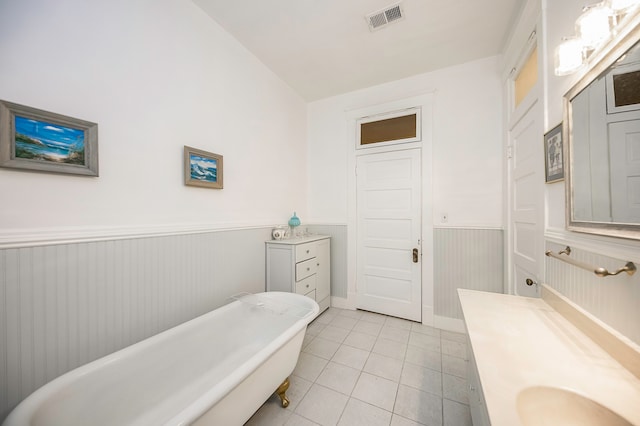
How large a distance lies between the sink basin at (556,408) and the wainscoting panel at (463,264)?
1.99m

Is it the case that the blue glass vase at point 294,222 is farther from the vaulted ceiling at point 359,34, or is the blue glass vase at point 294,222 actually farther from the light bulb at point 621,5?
the light bulb at point 621,5

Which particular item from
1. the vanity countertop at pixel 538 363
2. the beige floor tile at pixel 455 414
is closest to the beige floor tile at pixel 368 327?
the beige floor tile at pixel 455 414

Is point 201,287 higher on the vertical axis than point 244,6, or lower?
lower

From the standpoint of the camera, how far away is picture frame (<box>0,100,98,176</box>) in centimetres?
102

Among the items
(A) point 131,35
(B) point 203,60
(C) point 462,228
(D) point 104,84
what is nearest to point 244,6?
(B) point 203,60

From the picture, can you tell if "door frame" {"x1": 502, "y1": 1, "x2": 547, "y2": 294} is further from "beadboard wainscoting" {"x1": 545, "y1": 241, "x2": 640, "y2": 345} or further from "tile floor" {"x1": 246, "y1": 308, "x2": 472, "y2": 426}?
"tile floor" {"x1": 246, "y1": 308, "x2": 472, "y2": 426}

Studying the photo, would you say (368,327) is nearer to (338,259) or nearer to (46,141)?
(338,259)

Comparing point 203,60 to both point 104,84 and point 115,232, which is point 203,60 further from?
point 115,232

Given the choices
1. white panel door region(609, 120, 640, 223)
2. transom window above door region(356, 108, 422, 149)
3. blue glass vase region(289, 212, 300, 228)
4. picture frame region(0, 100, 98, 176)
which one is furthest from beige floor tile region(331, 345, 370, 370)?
transom window above door region(356, 108, 422, 149)

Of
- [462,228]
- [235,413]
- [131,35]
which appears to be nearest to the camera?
[235,413]

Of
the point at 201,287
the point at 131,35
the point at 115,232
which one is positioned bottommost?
the point at 201,287

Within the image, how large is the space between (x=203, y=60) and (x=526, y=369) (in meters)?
2.73

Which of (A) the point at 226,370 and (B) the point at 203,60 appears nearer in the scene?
(A) the point at 226,370

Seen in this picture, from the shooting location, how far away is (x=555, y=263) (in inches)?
51.0
